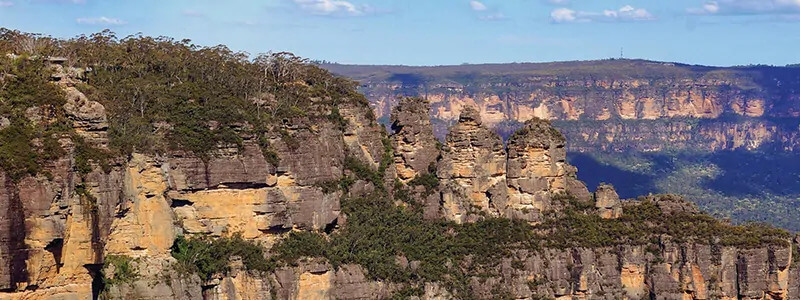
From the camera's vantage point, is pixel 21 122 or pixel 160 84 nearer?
pixel 21 122

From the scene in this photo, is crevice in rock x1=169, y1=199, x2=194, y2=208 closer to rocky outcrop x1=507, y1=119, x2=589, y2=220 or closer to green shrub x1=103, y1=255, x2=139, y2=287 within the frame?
green shrub x1=103, y1=255, x2=139, y2=287

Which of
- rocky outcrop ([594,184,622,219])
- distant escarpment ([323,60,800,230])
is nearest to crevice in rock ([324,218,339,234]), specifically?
rocky outcrop ([594,184,622,219])

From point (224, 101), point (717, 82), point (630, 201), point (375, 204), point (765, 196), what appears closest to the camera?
point (224, 101)

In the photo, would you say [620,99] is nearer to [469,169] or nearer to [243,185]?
[469,169]

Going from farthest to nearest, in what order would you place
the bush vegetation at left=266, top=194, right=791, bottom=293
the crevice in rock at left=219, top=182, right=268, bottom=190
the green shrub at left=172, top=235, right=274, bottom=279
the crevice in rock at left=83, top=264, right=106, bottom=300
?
the bush vegetation at left=266, top=194, right=791, bottom=293 → the crevice in rock at left=219, top=182, right=268, bottom=190 → the green shrub at left=172, top=235, right=274, bottom=279 → the crevice in rock at left=83, top=264, right=106, bottom=300

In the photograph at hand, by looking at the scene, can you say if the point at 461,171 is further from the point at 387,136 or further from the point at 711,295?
the point at 711,295

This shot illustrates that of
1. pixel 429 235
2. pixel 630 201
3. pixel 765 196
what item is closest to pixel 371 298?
pixel 429 235

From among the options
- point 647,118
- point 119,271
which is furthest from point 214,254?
point 647,118
